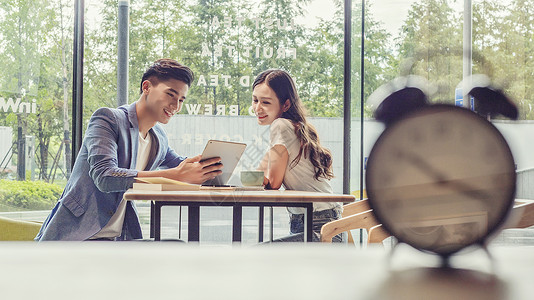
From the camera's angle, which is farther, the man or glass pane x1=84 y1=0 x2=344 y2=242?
glass pane x1=84 y1=0 x2=344 y2=242

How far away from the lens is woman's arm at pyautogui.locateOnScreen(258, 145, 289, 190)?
9.37 ft

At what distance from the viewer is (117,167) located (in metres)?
2.60

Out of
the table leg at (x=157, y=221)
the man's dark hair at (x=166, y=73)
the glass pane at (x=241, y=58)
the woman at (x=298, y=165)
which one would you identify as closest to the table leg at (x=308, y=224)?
the woman at (x=298, y=165)

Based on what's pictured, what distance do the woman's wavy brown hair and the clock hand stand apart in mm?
2517

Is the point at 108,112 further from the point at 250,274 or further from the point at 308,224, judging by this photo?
the point at 250,274

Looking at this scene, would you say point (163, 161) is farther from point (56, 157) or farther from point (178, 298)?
point (178, 298)

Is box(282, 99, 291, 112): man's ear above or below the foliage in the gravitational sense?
above

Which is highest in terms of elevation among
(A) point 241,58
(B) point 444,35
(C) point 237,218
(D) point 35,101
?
(B) point 444,35

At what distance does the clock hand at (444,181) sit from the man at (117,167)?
7.37 feet

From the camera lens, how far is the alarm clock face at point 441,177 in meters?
0.40

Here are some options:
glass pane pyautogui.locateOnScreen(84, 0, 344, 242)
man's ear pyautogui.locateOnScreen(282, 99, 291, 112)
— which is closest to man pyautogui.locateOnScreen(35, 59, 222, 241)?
man's ear pyautogui.locateOnScreen(282, 99, 291, 112)

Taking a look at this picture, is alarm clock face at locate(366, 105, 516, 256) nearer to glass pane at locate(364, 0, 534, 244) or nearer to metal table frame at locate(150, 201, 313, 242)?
metal table frame at locate(150, 201, 313, 242)

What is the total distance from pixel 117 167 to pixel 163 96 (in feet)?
2.15

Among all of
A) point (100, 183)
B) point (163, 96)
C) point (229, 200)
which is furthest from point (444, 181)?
point (163, 96)
